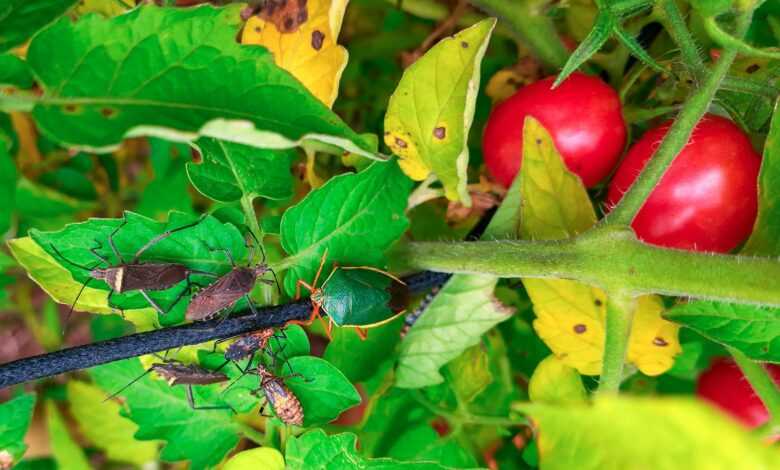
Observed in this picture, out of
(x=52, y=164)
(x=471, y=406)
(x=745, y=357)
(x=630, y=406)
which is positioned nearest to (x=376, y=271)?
(x=471, y=406)

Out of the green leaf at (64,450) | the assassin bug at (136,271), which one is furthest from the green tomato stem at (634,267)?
the green leaf at (64,450)

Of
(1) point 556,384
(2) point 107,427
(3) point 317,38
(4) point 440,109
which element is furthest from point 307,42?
(2) point 107,427

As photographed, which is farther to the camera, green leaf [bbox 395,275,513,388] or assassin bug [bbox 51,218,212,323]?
green leaf [bbox 395,275,513,388]

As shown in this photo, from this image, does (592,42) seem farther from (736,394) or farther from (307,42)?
(736,394)

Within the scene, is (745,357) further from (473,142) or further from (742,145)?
(473,142)

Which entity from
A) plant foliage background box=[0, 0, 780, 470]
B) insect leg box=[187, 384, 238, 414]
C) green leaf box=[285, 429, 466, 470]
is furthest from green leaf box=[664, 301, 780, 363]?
insect leg box=[187, 384, 238, 414]

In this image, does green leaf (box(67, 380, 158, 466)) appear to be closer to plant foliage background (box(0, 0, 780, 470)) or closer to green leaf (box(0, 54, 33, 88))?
plant foliage background (box(0, 0, 780, 470))
